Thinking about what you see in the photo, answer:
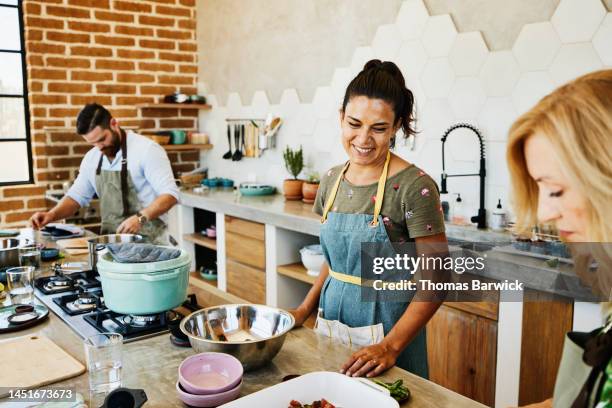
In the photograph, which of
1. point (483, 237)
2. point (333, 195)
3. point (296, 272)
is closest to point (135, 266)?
Result: point (333, 195)

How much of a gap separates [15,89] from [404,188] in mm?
4132

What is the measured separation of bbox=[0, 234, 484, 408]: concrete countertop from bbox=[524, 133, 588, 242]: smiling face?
609 millimetres

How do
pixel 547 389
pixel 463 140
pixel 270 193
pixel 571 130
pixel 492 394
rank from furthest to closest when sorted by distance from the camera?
pixel 270 193
pixel 463 140
pixel 492 394
pixel 547 389
pixel 571 130

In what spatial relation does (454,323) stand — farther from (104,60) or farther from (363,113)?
(104,60)

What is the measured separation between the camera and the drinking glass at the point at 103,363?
1.40 meters

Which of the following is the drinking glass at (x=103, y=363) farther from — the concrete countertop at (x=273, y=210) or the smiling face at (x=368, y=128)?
the concrete countertop at (x=273, y=210)

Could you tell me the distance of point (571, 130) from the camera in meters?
0.86

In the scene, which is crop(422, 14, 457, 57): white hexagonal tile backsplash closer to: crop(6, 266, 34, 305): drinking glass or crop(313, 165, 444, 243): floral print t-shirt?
crop(313, 165, 444, 243): floral print t-shirt

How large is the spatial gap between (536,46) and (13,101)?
4.13 m

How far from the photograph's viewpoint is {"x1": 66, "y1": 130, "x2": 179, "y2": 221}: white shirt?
3520 mm

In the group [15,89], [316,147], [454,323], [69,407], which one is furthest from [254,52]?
[69,407]

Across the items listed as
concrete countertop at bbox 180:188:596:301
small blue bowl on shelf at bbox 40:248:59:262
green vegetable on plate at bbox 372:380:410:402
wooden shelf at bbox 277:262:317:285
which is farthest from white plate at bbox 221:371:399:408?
wooden shelf at bbox 277:262:317:285

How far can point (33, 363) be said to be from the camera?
1.57m

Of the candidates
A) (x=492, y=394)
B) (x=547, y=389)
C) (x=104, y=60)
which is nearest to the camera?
(x=547, y=389)
